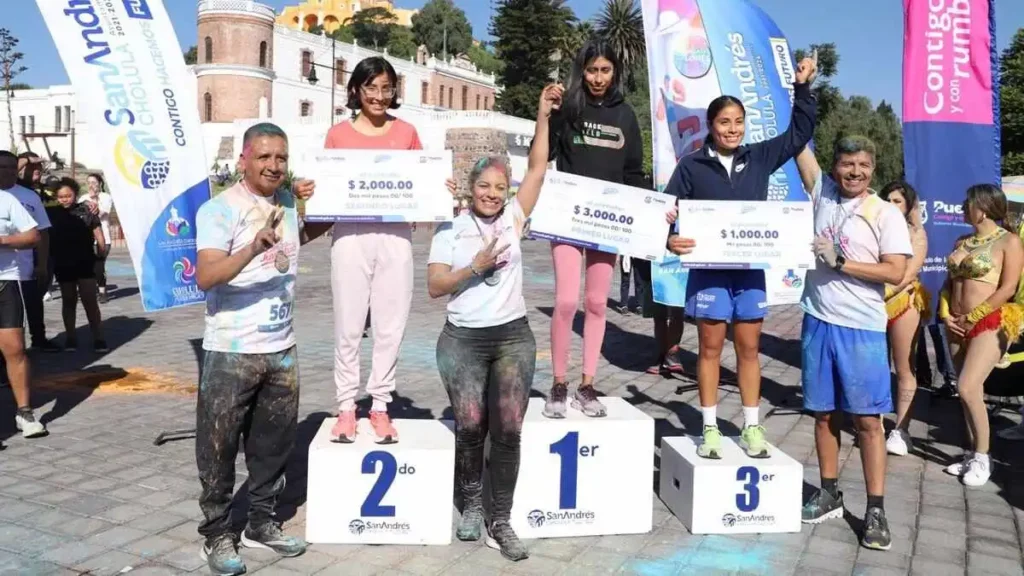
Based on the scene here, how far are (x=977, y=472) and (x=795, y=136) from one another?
2.66m

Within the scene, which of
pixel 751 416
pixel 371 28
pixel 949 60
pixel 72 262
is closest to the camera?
pixel 751 416

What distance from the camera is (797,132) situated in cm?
457

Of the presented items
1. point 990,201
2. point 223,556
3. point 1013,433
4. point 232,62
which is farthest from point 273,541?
point 232,62

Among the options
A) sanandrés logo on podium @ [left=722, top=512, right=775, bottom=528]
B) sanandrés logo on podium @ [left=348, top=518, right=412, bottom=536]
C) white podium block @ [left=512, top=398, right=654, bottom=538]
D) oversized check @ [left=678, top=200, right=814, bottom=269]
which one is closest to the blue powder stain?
sanandrés logo on podium @ [left=722, top=512, right=775, bottom=528]

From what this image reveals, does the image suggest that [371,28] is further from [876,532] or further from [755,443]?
[876,532]

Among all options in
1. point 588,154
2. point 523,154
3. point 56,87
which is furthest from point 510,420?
point 56,87

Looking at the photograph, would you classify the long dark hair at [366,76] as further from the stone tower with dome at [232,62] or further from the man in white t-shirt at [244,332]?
the stone tower with dome at [232,62]

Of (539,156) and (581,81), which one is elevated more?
(581,81)

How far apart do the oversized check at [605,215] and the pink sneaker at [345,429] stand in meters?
1.45

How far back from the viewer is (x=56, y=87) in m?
74.6

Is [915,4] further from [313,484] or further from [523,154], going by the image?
[523,154]

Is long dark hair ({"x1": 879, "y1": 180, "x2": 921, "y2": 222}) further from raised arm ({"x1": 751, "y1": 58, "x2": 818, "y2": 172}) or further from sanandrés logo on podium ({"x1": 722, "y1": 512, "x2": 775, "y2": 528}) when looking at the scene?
sanandrés logo on podium ({"x1": 722, "y1": 512, "x2": 775, "y2": 528})

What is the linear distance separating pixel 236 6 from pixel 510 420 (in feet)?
210

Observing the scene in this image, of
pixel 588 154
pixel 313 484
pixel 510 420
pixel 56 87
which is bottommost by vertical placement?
pixel 313 484
